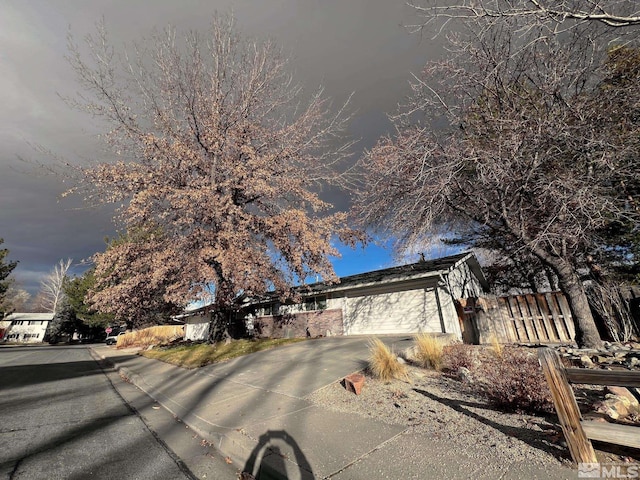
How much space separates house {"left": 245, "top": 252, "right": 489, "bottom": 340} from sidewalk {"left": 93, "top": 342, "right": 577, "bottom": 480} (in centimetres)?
868

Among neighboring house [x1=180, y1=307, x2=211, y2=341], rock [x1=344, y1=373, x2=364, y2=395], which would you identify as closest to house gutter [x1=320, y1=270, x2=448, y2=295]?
rock [x1=344, y1=373, x2=364, y2=395]

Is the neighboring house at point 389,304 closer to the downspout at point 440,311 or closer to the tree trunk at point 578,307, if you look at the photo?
the downspout at point 440,311

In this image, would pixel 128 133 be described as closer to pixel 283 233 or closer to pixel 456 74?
pixel 283 233

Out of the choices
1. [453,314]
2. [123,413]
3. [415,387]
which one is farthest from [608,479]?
[453,314]

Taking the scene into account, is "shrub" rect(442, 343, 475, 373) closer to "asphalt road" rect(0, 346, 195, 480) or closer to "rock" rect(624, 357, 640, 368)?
"rock" rect(624, 357, 640, 368)

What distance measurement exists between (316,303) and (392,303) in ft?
18.7

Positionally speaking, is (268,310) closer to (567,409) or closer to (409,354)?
(409,354)

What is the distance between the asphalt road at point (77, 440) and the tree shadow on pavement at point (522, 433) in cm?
369

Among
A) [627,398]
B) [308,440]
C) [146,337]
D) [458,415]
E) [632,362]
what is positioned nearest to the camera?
[627,398]

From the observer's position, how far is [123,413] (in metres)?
6.10

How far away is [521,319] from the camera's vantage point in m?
10.1

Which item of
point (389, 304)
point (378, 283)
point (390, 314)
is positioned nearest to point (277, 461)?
point (378, 283)

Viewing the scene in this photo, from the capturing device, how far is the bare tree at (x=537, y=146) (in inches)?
303

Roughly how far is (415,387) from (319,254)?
802cm
